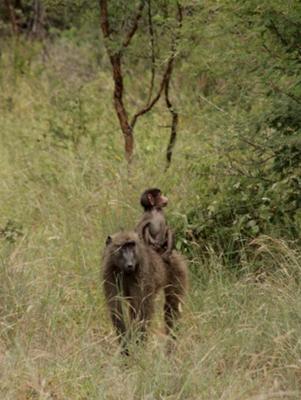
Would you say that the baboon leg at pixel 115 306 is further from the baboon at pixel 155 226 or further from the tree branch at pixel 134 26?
the tree branch at pixel 134 26

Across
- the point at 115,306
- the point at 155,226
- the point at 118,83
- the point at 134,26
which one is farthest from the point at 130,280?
the point at 134,26

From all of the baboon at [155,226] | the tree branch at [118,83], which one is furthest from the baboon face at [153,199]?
the tree branch at [118,83]

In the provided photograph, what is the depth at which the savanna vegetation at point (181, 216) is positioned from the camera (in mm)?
5004

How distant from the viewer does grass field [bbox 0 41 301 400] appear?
4883mm

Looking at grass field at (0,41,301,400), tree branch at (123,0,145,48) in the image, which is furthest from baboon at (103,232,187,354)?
tree branch at (123,0,145,48)

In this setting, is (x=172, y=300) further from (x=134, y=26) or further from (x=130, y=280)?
(x=134, y=26)

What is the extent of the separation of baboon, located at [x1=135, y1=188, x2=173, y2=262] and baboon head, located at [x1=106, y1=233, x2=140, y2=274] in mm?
365

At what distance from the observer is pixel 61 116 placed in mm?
11328

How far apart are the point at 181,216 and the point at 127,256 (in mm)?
1447

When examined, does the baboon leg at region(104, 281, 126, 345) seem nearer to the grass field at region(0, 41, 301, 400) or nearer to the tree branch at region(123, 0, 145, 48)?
the grass field at region(0, 41, 301, 400)

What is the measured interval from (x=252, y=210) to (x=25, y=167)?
3202 mm

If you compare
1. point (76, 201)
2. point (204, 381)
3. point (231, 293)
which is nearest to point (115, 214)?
point (76, 201)

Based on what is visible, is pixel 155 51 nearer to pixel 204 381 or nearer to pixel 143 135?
pixel 143 135

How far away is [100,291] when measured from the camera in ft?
22.1
